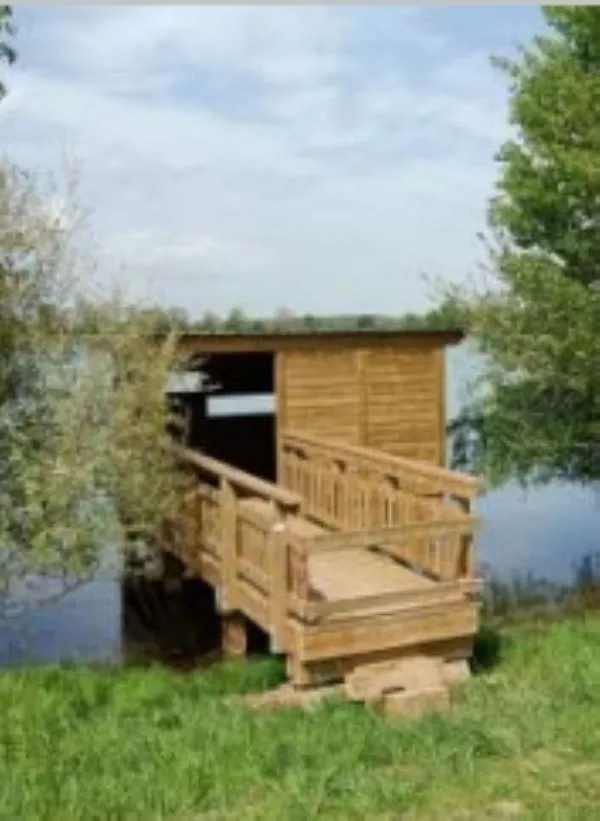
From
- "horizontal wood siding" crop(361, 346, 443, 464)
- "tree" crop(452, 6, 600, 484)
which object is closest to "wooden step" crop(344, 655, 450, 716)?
"horizontal wood siding" crop(361, 346, 443, 464)

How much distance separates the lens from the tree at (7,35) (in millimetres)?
8500

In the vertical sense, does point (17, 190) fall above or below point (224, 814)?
above

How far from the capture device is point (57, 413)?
32.3 feet

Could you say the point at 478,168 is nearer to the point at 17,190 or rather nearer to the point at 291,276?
the point at 291,276

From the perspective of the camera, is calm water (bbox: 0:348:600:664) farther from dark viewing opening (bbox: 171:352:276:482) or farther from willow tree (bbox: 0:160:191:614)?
dark viewing opening (bbox: 171:352:276:482)

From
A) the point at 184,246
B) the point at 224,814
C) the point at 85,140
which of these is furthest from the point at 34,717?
the point at 184,246

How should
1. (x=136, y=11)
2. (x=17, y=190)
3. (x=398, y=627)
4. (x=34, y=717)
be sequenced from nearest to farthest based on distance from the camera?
(x=136, y=11) → (x=34, y=717) → (x=398, y=627) → (x=17, y=190)

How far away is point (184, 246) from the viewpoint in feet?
45.7

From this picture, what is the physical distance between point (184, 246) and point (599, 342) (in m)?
5.07

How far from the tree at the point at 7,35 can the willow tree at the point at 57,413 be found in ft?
3.47

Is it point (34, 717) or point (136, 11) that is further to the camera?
point (34, 717)

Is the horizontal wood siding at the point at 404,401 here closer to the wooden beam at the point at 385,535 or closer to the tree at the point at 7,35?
the wooden beam at the point at 385,535

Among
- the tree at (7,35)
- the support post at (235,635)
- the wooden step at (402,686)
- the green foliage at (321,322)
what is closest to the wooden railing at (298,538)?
the support post at (235,635)

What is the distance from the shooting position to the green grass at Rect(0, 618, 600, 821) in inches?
217
